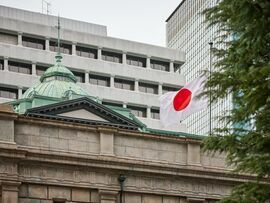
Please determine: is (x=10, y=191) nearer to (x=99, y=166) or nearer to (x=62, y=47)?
(x=99, y=166)

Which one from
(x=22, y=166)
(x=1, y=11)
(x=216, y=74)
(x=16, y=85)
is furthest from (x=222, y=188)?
(x=1, y=11)

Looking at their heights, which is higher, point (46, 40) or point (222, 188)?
point (46, 40)

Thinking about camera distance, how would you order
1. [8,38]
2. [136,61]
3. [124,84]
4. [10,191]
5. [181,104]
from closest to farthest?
[10,191] → [181,104] → [8,38] → [124,84] → [136,61]

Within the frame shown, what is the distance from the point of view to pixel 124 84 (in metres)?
116

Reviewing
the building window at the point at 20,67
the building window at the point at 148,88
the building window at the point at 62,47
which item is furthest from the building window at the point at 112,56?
the building window at the point at 20,67

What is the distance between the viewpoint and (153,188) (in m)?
Answer: 37.2

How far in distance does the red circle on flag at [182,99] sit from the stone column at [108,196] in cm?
698

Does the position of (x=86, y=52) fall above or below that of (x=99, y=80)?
above

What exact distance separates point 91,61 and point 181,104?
71716 millimetres

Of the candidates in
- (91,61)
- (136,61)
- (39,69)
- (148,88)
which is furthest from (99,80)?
(39,69)

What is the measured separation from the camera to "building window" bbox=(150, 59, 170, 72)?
393 ft

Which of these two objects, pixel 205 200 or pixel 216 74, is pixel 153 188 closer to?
pixel 205 200

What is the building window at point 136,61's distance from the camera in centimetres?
11762

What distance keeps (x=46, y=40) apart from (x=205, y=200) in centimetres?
7474
